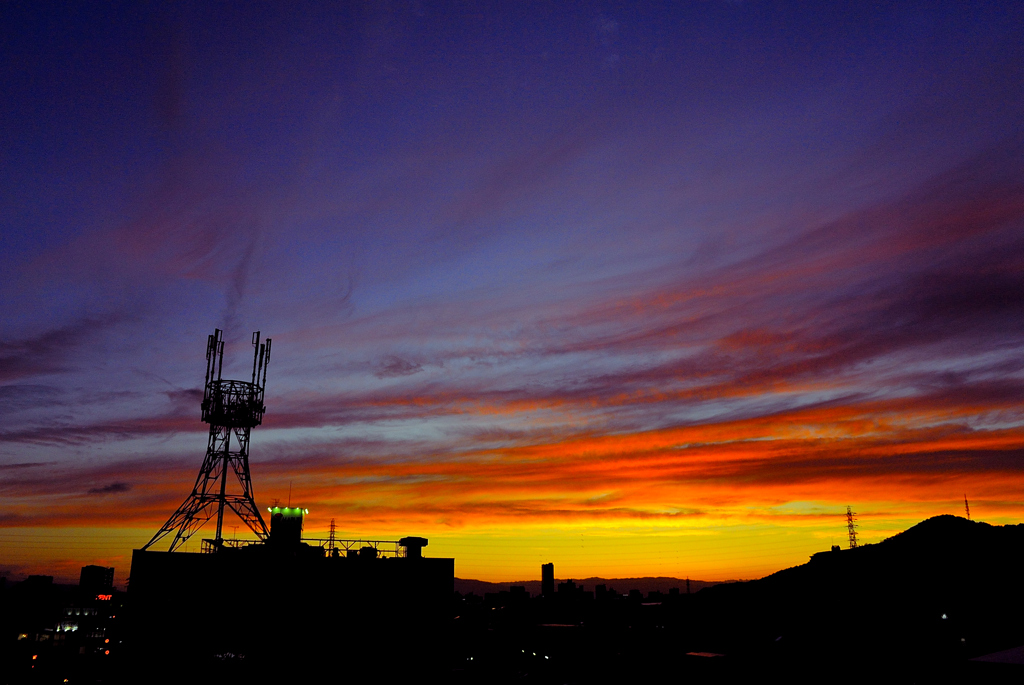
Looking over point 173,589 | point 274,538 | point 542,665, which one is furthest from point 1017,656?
point 542,665

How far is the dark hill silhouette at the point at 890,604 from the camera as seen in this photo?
59.5 m

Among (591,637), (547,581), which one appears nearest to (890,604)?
(591,637)

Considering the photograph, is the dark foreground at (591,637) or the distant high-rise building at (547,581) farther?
the distant high-rise building at (547,581)

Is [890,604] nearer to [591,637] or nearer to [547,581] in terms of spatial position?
[591,637]

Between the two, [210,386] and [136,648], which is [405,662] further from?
[210,386]

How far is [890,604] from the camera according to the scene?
263 feet

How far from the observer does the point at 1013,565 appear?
95625 millimetres

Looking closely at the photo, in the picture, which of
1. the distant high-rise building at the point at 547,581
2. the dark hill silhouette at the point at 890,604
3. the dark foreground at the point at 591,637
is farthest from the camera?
the distant high-rise building at the point at 547,581

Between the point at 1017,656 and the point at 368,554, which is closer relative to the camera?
the point at 1017,656

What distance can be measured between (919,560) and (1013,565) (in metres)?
17.5

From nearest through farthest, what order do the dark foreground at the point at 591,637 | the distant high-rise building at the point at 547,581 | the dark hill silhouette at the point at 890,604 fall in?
1. the dark foreground at the point at 591,637
2. the dark hill silhouette at the point at 890,604
3. the distant high-rise building at the point at 547,581

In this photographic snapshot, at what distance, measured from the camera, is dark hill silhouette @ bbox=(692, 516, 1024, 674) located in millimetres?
59469

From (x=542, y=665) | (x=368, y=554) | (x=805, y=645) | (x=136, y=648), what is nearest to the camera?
(x=136, y=648)

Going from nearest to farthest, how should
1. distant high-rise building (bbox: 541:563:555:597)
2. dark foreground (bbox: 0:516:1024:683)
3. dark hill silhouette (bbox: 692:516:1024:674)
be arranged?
dark foreground (bbox: 0:516:1024:683), dark hill silhouette (bbox: 692:516:1024:674), distant high-rise building (bbox: 541:563:555:597)
